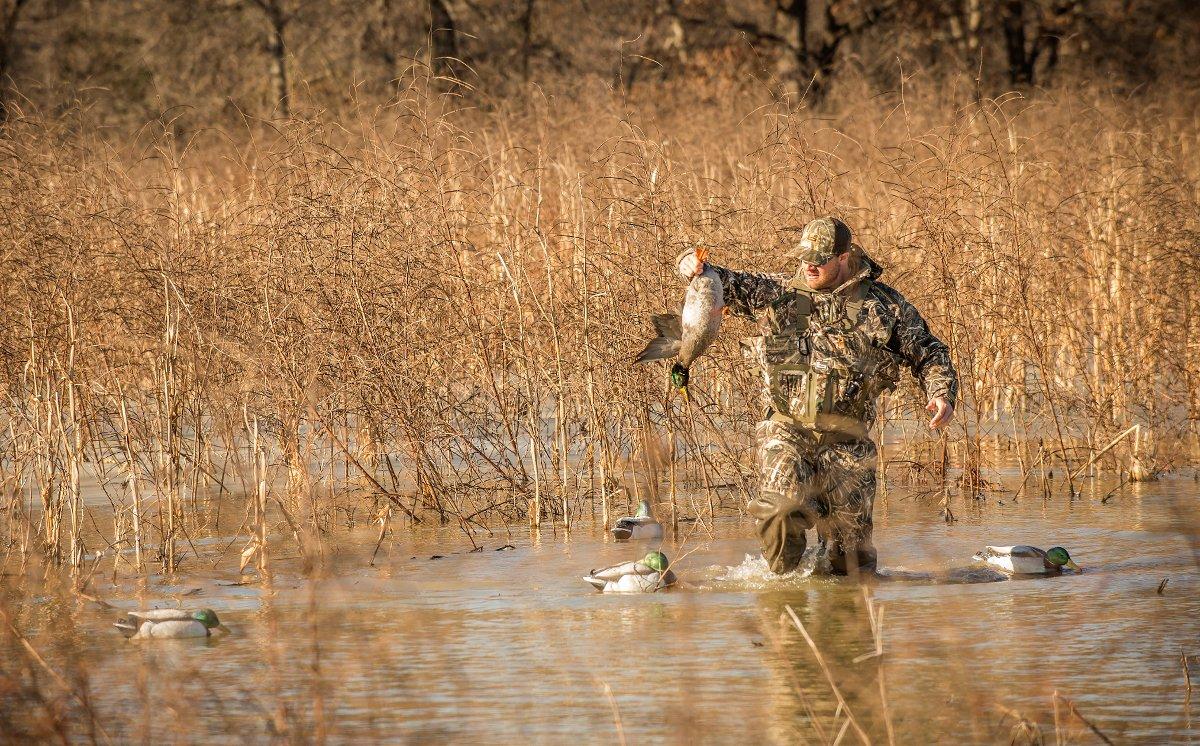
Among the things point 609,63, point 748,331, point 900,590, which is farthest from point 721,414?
point 609,63

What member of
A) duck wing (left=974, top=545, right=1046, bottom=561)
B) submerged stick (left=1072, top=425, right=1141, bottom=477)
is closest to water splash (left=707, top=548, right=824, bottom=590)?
duck wing (left=974, top=545, right=1046, bottom=561)

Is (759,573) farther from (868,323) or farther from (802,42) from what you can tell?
(802,42)

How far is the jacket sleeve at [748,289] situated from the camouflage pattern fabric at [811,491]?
476 millimetres

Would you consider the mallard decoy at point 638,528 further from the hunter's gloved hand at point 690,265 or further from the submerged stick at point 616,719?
the submerged stick at point 616,719

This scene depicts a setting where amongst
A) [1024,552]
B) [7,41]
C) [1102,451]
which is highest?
[7,41]

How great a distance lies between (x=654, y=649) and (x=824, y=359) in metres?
1.45

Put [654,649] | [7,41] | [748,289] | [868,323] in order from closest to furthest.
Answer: [654,649], [748,289], [868,323], [7,41]

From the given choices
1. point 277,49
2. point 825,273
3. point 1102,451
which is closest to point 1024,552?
point 825,273

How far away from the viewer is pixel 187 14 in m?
30.9

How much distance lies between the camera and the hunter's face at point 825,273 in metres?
6.44

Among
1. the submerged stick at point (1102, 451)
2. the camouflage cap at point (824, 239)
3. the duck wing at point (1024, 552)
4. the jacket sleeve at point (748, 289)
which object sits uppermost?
the camouflage cap at point (824, 239)

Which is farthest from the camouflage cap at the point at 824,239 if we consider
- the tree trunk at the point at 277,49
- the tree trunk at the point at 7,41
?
the tree trunk at the point at 277,49

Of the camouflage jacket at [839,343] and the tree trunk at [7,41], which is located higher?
the tree trunk at [7,41]

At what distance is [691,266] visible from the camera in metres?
6.16
